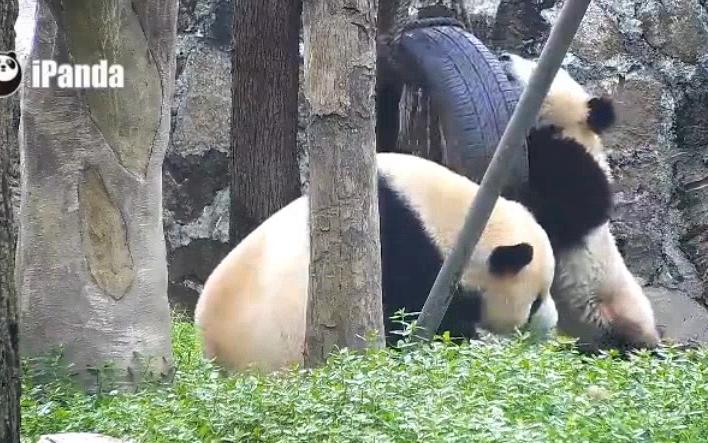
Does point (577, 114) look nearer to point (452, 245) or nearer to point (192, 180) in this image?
point (452, 245)

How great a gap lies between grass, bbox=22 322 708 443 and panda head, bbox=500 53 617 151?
91.0 inches

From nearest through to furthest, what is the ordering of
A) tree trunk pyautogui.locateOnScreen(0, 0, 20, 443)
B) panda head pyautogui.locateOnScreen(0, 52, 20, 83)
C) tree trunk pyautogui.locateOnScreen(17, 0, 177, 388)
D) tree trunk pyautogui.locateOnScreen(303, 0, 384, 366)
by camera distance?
tree trunk pyautogui.locateOnScreen(0, 0, 20, 443) < panda head pyautogui.locateOnScreen(0, 52, 20, 83) < tree trunk pyautogui.locateOnScreen(303, 0, 384, 366) < tree trunk pyautogui.locateOnScreen(17, 0, 177, 388)

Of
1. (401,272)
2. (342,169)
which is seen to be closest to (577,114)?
(401,272)

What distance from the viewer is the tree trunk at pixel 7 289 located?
2.38 metres

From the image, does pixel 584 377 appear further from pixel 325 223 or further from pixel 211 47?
pixel 211 47

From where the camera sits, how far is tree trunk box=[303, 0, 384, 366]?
356 cm

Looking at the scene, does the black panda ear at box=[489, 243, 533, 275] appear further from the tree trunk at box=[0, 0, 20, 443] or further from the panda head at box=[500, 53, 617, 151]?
the tree trunk at box=[0, 0, 20, 443]

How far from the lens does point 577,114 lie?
5.65 metres

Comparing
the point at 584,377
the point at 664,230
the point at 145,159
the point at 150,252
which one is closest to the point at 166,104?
the point at 145,159

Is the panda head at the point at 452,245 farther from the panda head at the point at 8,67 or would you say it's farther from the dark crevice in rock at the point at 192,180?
the dark crevice in rock at the point at 192,180

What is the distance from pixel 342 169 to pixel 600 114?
7.63ft

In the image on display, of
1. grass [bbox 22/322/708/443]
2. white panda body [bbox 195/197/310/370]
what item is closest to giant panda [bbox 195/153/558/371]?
white panda body [bbox 195/197/310/370]

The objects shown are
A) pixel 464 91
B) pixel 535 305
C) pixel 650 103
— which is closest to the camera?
pixel 535 305

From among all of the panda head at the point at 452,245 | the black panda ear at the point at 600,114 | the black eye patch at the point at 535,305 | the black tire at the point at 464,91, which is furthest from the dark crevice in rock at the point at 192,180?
the black eye patch at the point at 535,305
